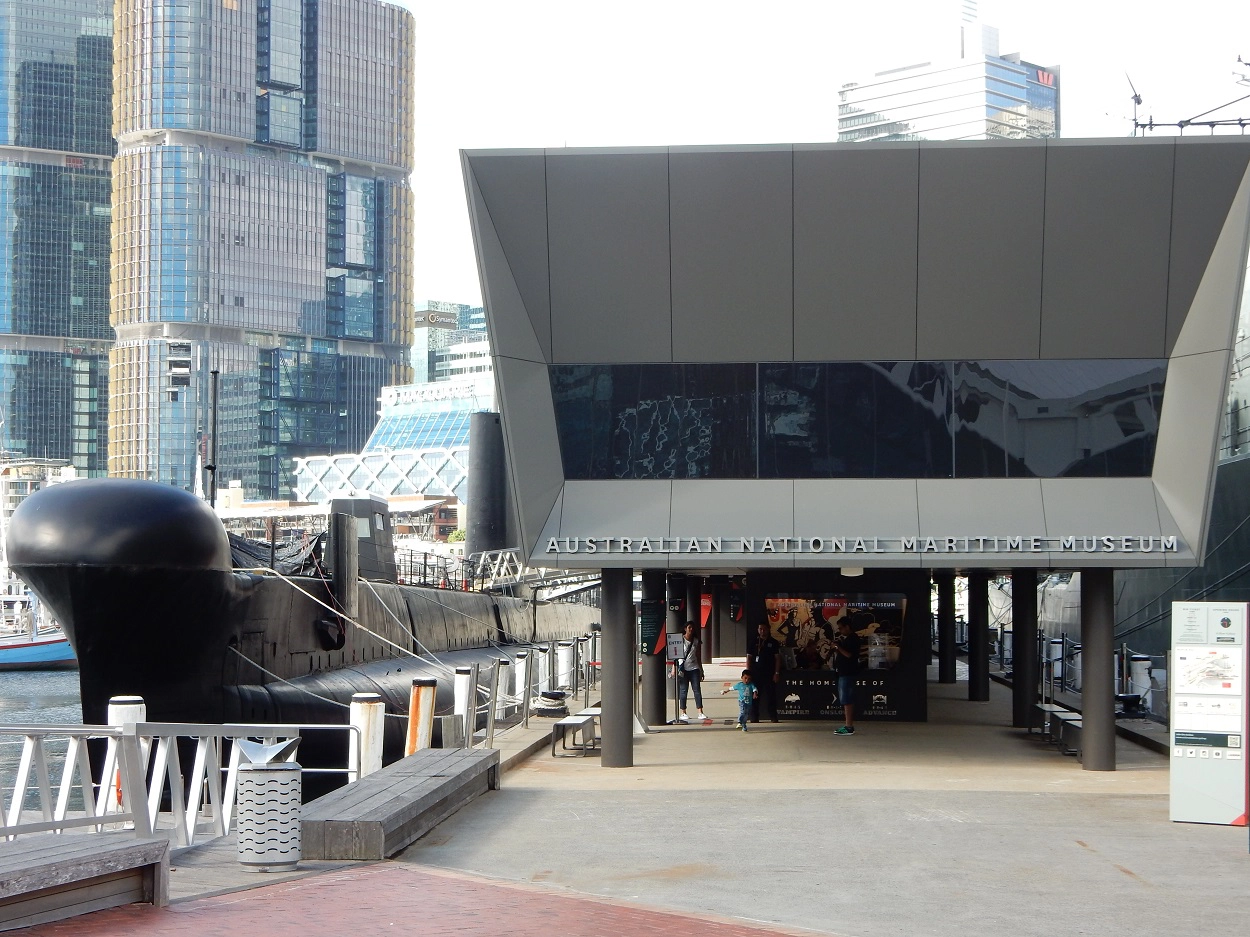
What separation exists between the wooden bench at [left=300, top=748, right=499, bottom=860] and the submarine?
559 cm

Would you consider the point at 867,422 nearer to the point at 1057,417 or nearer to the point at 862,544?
the point at 862,544

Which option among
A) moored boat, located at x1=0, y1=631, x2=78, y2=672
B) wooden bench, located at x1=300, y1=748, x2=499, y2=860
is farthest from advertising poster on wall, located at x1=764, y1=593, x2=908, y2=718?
moored boat, located at x1=0, y1=631, x2=78, y2=672

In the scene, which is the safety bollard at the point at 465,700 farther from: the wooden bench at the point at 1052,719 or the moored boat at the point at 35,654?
the moored boat at the point at 35,654

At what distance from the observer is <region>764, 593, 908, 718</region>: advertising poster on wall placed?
2333cm

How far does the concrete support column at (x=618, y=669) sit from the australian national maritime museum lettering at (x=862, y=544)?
74cm

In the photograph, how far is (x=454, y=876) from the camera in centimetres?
1051

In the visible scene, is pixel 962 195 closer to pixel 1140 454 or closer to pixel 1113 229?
pixel 1113 229

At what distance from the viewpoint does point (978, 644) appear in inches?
1233

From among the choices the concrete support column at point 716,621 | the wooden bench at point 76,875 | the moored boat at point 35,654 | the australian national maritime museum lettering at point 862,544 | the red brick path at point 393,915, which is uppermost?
the australian national maritime museum lettering at point 862,544

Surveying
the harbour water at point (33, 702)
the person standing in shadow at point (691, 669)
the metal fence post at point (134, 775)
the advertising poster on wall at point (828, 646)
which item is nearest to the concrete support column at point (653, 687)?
the person standing in shadow at point (691, 669)

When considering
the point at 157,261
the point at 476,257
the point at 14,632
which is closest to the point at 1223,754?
the point at 476,257

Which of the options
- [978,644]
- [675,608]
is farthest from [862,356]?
[978,644]

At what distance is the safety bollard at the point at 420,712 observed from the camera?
17328 mm

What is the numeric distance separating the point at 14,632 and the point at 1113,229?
75.1 meters
